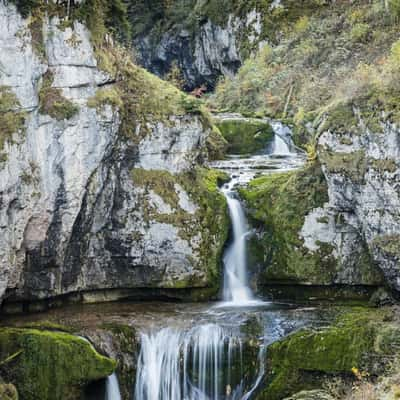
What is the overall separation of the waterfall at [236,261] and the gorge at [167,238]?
4cm

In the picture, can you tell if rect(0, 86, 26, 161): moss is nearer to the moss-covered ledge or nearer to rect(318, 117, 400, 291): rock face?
rect(318, 117, 400, 291): rock face

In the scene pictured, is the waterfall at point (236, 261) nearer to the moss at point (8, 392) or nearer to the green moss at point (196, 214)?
the green moss at point (196, 214)

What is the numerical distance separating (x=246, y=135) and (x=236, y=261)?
6.59 m

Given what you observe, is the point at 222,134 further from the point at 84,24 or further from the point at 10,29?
the point at 10,29

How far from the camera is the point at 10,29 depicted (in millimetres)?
12758

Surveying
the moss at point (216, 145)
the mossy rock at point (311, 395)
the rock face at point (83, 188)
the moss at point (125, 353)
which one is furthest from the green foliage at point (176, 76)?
the mossy rock at point (311, 395)

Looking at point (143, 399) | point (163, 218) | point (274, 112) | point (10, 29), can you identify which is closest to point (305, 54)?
Result: point (274, 112)

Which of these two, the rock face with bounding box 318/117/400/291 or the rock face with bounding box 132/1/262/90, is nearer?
the rock face with bounding box 318/117/400/291

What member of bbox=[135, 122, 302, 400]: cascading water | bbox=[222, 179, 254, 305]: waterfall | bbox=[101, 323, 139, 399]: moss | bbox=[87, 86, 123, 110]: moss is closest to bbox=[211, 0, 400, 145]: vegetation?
bbox=[222, 179, 254, 305]: waterfall

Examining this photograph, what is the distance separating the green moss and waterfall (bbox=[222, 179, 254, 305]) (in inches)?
9.2

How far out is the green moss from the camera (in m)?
15.6

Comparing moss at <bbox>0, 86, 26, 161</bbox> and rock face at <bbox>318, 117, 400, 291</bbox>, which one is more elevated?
moss at <bbox>0, 86, 26, 161</bbox>

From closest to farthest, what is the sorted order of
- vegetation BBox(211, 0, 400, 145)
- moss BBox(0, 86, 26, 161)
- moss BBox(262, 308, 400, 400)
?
moss BBox(262, 308, 400, 400) < moss BBox(0, 86, 26, 161) < vegetation BBox(211, 0, 400, 145)

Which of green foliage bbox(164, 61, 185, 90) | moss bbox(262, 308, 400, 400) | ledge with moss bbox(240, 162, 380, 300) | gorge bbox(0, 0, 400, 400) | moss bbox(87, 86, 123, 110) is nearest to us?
moss bbox(262, 308, 400, 400)
